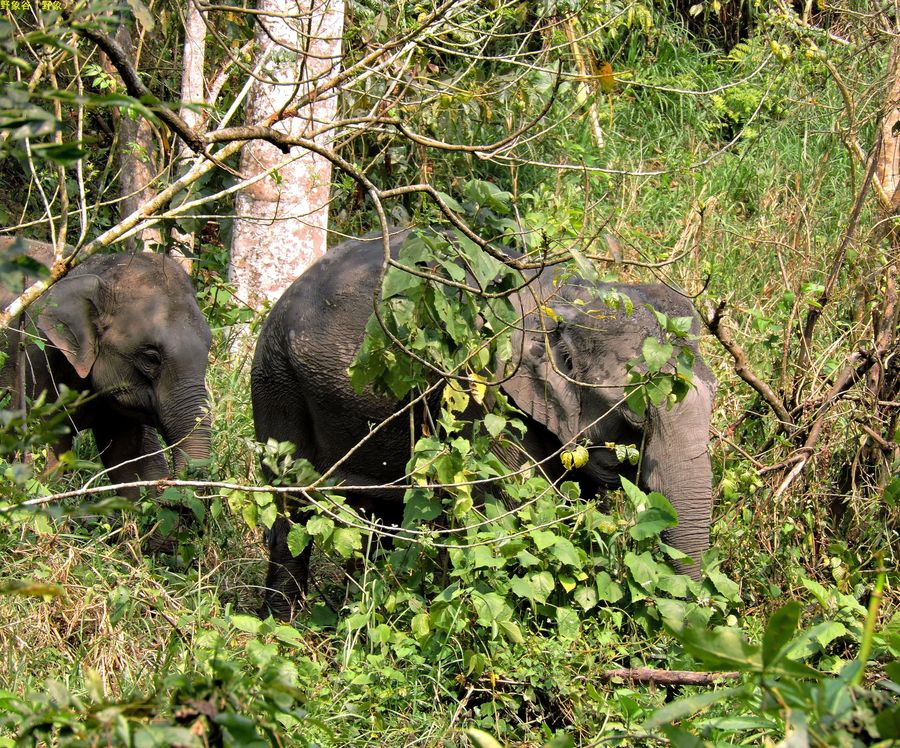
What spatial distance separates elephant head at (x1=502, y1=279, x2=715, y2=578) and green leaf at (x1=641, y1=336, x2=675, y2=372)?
0.45 m

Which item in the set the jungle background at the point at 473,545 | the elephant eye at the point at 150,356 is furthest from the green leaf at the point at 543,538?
the elephant eye at the point at 150,356

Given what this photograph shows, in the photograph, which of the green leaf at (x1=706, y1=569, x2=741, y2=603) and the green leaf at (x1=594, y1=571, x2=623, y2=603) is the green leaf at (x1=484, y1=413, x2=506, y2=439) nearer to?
the green leaf at (x1=594, y1=571, x2=623, y2=603)

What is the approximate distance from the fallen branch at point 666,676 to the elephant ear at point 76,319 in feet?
12.3

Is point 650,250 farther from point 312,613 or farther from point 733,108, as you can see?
point 312,613

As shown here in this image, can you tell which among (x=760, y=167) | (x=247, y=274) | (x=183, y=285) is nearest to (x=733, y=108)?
(x=760, y=167)

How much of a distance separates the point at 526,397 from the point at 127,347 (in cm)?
276

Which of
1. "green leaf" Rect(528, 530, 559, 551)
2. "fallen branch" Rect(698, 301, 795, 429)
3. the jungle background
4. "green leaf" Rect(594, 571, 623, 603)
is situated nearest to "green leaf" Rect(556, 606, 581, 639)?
the jungle background

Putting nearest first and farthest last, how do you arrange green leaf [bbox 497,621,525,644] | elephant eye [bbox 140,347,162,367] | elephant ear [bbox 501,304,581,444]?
green leaf [bbox 497,621,525,644]
elephant ear [bbox 501,304,581,444]
elephant eye [bbox 140,347,162,367]

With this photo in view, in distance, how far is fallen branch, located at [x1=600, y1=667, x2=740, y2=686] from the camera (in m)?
3.69

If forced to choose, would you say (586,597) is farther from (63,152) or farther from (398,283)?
(63,152)

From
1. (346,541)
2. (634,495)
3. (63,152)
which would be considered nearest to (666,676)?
(634,495)

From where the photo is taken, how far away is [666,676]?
12.4 ft

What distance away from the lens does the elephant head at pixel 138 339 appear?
639cm

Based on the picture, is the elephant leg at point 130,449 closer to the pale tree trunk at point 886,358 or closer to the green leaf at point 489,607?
the green leaf at point 489,607
